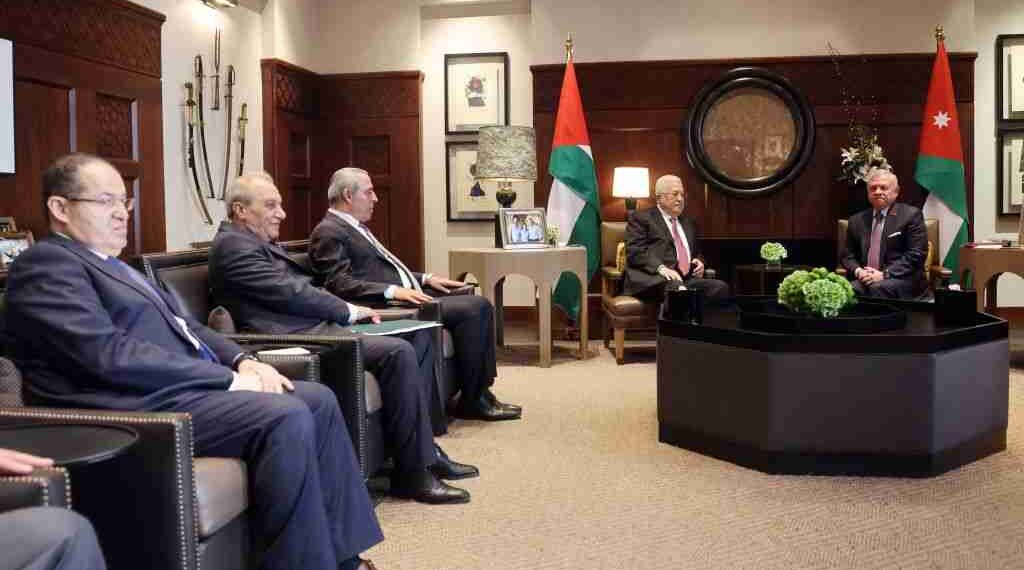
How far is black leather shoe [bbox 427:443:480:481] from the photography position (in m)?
3.69

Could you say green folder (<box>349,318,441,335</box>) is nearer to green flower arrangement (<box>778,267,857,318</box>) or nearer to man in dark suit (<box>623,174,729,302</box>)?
green flower arrangement (<box>778,267,857,318</box>)

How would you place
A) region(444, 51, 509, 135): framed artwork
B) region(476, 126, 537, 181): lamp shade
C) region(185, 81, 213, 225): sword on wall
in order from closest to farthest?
1. region(185, 81, 213, 225): sword on wall
2. region(476, 126, 537, 181): lamp shade
3. region(444, 51, 509, 135): framed artwork

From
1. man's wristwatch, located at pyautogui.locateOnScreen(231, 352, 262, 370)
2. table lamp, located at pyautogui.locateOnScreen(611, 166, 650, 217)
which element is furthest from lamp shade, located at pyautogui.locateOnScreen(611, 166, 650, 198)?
man's wristwatch, located at pyautogui.locateOnScreen(231, 352, 262, 370)

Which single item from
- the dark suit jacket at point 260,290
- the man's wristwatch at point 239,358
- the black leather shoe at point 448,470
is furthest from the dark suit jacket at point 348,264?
the man's wristwatch at point 239,358

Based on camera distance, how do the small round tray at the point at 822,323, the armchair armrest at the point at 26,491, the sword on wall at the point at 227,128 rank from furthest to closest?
1. the sword on wall at the point at 227,128
2. the small round tray at the point at 822,323
3. the armchair armrest at the point at 26,491

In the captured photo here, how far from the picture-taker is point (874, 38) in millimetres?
7301

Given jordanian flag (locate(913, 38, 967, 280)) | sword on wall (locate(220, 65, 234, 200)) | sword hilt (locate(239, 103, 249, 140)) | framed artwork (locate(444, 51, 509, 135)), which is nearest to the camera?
sword on wall (locate(220, 65, 234, 200))

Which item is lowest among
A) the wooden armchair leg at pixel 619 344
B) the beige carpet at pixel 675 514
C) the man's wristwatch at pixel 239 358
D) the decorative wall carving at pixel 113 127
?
the beige carpet at pixel 675 514

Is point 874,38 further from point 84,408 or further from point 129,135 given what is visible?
point 84,408

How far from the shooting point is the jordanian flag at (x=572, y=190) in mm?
7086

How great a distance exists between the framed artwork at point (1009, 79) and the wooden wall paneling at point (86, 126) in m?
5.86

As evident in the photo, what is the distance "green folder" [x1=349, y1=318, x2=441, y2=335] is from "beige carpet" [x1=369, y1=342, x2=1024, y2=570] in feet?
1.99

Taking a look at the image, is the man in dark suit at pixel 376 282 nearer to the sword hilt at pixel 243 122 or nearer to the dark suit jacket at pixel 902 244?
the sword hilt at pixel 243 122

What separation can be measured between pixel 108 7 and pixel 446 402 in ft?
8.86
